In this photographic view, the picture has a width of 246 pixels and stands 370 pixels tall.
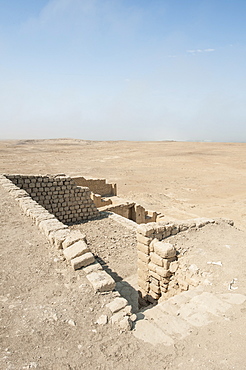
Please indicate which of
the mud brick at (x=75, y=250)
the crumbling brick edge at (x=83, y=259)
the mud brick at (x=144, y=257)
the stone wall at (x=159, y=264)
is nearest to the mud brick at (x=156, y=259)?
the stone wall at (x=159, y=264)

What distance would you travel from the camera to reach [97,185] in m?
13.6

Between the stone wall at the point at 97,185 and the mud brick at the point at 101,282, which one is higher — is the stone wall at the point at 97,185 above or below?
below

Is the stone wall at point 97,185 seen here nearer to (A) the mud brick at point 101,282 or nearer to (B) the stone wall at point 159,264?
(B) the stone wall at point 159,264

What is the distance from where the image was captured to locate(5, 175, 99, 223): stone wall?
885 cm

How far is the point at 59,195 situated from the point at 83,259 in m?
5.43

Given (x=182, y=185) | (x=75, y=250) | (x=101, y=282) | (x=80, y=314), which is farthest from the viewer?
(x=182, y=185)

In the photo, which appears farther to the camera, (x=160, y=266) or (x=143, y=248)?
(x=143, y=248)

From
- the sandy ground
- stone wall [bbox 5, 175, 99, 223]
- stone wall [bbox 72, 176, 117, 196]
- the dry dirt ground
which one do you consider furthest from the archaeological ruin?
the sandy ground

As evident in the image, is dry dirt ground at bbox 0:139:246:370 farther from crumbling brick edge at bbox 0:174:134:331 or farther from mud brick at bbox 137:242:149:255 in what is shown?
mud brick at bbox 137:242:149:255

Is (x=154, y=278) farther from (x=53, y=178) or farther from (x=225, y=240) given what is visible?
(x=53, y=178)

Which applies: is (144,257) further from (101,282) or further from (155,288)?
(101,282)

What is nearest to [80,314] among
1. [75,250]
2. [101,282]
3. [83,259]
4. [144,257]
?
[101,282]

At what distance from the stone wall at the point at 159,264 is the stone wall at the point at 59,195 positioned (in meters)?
4.25

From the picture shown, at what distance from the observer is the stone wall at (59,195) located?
8.85 meters
